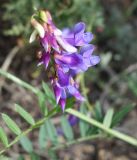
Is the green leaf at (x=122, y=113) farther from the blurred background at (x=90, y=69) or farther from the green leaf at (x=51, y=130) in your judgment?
the blurred background at (x=90, y=69)

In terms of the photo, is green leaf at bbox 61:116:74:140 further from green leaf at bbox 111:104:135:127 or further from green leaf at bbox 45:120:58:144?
green leaf at bbox 111:104:135:127

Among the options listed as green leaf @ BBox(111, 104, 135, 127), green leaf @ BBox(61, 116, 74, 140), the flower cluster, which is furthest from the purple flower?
green leaf @ BBox(61, 116, 74, 140)

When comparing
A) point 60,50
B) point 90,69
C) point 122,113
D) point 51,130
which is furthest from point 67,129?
point 90,69

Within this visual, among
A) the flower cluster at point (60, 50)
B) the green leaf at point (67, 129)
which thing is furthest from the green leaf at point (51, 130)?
the flower cluster at point (60, 50)

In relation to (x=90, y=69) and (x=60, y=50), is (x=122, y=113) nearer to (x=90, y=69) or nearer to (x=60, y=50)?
(x=60, y=50)

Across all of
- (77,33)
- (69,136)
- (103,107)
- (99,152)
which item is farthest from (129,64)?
(77,33)

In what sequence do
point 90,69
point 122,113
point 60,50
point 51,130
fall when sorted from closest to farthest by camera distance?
1. point 60,50
2. point 122,113
3. point 51,130
4. point 90,69
